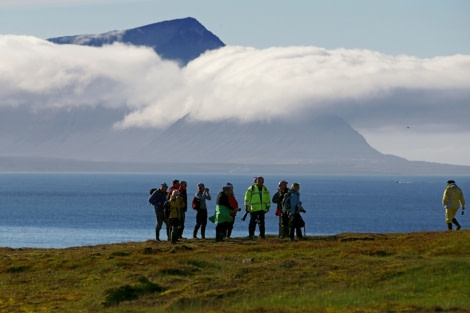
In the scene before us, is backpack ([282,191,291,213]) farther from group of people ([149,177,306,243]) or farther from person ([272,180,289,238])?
person ([272,180,289,238])

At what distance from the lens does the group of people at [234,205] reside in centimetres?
4762

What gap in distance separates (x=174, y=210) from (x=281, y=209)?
5228 mm

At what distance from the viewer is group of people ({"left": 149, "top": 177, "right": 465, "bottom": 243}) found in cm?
4762

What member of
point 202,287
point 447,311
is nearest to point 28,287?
point 202,287

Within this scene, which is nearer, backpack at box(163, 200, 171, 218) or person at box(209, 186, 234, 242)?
backpack at box(163, 200, 171, 218)

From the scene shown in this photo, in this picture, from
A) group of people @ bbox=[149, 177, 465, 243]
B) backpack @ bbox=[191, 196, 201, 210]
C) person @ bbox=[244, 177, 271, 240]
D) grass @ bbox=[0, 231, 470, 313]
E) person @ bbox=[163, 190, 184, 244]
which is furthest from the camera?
backpack @ bbox=[191, 196, 201, 210]

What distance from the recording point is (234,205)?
49656mm

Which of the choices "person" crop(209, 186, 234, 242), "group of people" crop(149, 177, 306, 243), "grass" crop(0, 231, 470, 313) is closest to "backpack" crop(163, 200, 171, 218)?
"group of people" crop(149, 177, 306, 243)

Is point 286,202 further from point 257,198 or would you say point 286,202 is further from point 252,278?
point 252,278

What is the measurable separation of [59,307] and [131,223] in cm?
12140

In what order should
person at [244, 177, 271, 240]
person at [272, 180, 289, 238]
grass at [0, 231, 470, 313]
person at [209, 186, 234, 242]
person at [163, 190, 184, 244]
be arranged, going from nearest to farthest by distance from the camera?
grass at [0, 231, 470, 313]
person at [163, 190, 184, 244]
person at [272, 180, 289, 238]
person at [209, 186, 234, 242]
person at [244, 177, 271, 240]

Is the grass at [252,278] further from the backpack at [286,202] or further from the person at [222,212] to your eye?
the person at [222,212]

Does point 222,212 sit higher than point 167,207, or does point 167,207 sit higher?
point 167,207

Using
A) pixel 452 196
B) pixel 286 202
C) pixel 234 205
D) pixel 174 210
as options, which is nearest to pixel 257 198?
pixel 234 205
